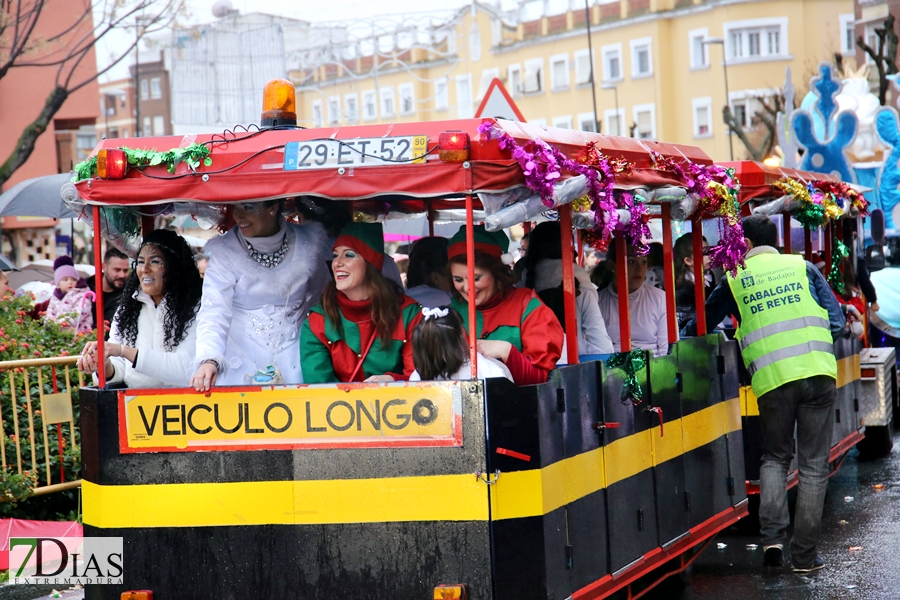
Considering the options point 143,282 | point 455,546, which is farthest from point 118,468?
point 455,546

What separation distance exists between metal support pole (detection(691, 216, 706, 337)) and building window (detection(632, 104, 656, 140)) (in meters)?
50.0

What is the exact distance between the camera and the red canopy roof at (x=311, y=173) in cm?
469

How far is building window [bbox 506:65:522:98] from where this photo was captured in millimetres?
58859

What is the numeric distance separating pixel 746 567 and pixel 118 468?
4.26 meters

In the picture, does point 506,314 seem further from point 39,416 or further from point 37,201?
point 37,201

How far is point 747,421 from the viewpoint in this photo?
8367 millimetres

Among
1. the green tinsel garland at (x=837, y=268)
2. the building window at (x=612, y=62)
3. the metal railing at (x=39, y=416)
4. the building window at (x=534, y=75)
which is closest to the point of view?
the metal railing at (x=39, y=416)

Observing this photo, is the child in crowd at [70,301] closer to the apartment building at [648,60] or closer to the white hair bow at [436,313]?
the white hair bow at [436,313]

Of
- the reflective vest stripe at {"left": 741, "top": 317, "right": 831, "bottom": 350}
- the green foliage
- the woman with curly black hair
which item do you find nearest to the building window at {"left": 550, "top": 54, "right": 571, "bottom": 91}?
the green foliage

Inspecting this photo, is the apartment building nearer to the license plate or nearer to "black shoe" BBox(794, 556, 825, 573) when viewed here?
"black shoe" BBox(794, 556, 825, 573)

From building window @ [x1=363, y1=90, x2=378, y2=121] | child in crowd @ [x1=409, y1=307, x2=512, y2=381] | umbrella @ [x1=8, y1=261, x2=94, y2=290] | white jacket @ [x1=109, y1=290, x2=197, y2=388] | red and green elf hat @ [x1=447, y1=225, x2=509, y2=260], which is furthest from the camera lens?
building window @ [x1=363, y1=90, x2=378, y2=121]

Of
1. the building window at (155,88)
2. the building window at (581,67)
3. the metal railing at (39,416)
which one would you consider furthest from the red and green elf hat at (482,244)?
the building window at (155,88)

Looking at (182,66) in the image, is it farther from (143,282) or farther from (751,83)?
(751,83)

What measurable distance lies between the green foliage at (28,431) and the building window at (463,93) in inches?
1771
